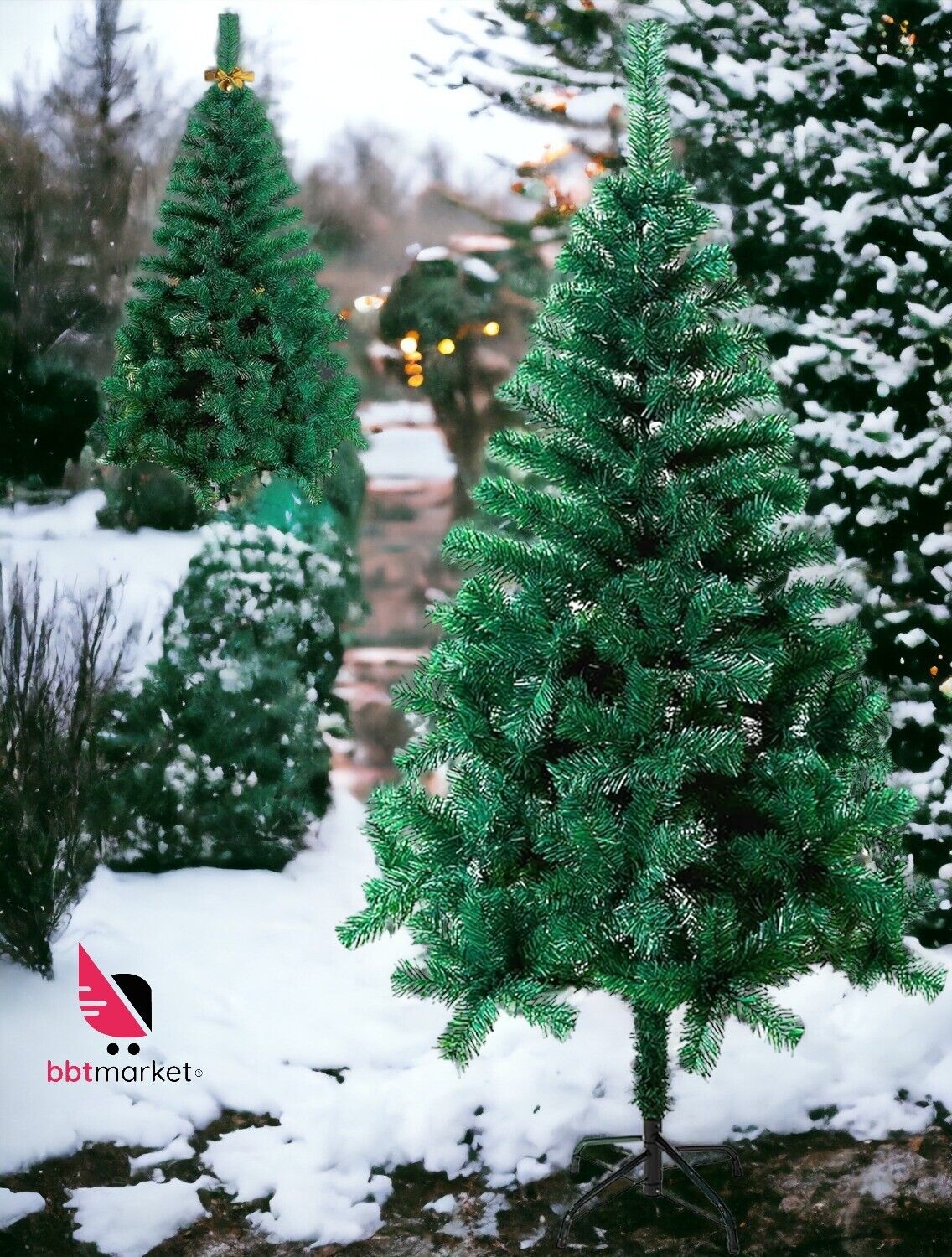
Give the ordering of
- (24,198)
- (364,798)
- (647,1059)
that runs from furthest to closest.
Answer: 1. (364,798)
2. (24,198)
3. (647,1059)

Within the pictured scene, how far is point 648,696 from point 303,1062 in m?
1.60

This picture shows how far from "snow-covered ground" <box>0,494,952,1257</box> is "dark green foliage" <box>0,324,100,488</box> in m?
0.13

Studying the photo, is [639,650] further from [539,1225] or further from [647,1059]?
[539,1225]

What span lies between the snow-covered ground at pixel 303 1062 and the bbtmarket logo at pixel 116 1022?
0.06 feet

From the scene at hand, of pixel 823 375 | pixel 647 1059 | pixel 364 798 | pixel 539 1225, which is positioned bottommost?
pixel 539 1225

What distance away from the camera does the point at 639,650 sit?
2.03 metres

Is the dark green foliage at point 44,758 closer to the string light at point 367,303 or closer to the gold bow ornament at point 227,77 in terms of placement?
the string light at point 367,303

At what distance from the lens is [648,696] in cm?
199

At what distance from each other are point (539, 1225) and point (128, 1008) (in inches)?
48.1

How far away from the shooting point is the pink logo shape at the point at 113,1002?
312 cm

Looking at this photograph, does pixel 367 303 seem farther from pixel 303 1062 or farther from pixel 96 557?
pixel 303 1062

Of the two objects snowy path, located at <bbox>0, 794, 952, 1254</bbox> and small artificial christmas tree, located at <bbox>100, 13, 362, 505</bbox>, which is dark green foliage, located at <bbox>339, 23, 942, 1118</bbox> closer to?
small artificial christmas tree, located at <bbox>100, 13, 362, 505</bbox>

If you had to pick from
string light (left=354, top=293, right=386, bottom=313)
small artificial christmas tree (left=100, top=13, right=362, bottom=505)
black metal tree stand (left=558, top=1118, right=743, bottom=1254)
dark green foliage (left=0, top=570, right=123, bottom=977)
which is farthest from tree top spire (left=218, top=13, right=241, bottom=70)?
black metal tree stand (left=558, top=1118, right=743, bottom=1254)

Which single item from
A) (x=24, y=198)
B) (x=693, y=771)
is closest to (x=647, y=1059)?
(x=693, y=771)
